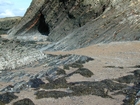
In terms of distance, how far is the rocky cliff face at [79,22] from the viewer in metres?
29.5

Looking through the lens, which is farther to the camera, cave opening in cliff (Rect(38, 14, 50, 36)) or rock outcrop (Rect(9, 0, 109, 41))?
cave opening in cliff (Rect(38, 14, 50, 36))

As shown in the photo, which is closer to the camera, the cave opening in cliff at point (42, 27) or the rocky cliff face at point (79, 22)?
the rocky cliff face at point (79, 22)

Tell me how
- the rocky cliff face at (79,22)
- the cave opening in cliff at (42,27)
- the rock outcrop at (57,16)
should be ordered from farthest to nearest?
the cave opening in cliff at (42,27), the rock outcrop at (57,16), the rocky cliff face at (79,22)

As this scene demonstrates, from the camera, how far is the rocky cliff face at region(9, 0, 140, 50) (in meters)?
29.5

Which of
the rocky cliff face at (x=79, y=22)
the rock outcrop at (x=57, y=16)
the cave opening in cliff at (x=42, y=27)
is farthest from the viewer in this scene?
the cave opening in cliff at (x=42, y=27)

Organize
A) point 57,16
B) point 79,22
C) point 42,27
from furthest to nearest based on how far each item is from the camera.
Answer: point 42,27
point 57,16
point 79,22

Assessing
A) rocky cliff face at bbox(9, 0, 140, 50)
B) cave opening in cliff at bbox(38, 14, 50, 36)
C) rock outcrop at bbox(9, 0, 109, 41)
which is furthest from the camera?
cave opening in cliff at bbox(38, 14, 50, 36)

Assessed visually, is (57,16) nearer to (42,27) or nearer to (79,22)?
(42,27)

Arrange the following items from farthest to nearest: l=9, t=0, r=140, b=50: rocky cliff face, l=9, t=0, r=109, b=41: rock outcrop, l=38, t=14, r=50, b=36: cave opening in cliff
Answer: l=38, t=14, r=50, b=36: cave opening in cliff
l=9, t=0, r=109, b=41: rock outcrop
l=9, t=0, r=140, b=50: rocky cliff face

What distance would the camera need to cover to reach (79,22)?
127ft

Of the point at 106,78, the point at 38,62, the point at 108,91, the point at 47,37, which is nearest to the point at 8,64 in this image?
the point at 38,62

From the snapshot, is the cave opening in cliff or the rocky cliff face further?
the cave opening in cliff

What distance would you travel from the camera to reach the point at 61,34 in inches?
1554

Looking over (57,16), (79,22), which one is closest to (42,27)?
(57,16)
